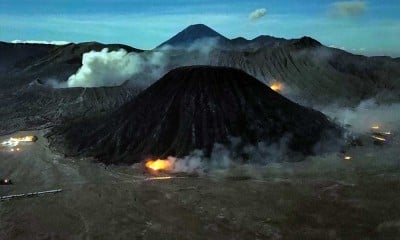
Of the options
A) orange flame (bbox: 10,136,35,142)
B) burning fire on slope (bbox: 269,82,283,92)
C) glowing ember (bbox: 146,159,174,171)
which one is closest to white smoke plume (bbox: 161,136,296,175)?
glowing ember (bbox: 146,159,174,171)

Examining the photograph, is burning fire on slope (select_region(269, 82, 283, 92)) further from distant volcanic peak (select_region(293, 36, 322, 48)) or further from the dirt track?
the dirt track

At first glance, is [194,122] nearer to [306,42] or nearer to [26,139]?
[26,139]

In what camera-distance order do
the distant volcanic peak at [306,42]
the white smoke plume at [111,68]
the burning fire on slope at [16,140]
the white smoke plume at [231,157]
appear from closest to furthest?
the white smoke plume at [231,157] → the burning fire on slope at [16,140] → the white smoke plume at [111,68] → the distant volcanic peak at [306,42]

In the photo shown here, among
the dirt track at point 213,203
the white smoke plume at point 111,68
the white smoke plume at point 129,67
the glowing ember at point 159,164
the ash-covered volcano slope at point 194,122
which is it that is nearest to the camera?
the dirt track at point 213,203

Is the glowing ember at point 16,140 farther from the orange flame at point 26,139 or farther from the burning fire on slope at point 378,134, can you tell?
the burning fire on slope at point 378,134

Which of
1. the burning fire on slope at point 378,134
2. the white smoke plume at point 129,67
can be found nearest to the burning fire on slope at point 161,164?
the burning fire on slope at point 378,134

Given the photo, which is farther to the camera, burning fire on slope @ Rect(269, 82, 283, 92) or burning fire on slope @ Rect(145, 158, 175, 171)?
burning fire on slope @ Rect(269, 82, 283, 92)

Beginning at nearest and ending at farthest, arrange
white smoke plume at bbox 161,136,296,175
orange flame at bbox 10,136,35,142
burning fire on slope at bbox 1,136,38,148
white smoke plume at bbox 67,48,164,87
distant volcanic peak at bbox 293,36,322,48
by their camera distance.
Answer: white smoke plume at bbox 161,136,296,175
burning fire on slope at bbox 1,136,38,148
orange flame at bbox 10,136,35,142
white smoke plume at bbox 67,48,164,87
distant volcanic peak at bbox 293,36,322,48

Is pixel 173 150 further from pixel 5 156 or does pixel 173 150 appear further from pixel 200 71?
pixel 5 156
